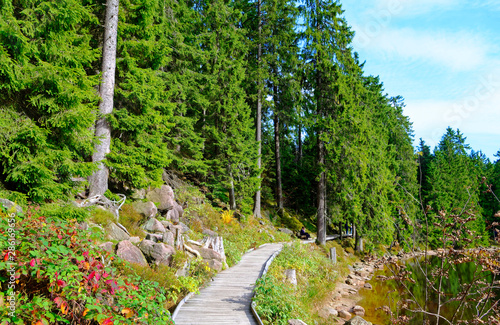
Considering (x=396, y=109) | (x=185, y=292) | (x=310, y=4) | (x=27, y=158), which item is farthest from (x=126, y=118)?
(x=396, y=109)

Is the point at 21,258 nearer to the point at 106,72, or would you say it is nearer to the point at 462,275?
the point at 106,72

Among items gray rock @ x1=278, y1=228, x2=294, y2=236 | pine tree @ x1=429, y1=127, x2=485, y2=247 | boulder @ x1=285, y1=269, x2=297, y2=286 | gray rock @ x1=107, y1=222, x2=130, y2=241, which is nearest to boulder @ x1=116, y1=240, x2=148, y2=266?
gray rock @ x1=107, y1=222, x2=130, y2=241

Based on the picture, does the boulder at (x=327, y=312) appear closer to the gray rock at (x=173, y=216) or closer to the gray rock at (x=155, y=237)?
the gray rock at (x=155, y=237)

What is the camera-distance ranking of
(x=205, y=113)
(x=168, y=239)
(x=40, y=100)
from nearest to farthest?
(x=40, y=100) → (x=168, y=239) → (x=205, y=113)

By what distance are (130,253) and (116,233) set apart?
52.7 inches

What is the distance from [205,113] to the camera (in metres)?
18.1

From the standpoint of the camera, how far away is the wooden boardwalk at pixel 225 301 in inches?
236

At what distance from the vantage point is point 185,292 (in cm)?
724

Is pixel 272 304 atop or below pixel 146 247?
below

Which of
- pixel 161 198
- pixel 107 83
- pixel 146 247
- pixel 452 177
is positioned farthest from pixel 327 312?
pixel 452 177

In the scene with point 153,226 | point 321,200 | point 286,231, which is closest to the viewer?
point 153,226

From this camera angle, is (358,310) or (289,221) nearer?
(358,310)

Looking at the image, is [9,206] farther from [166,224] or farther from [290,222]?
[290,222]

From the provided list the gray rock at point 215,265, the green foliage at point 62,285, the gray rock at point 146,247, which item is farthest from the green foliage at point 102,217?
the gray rock at point 215,265
